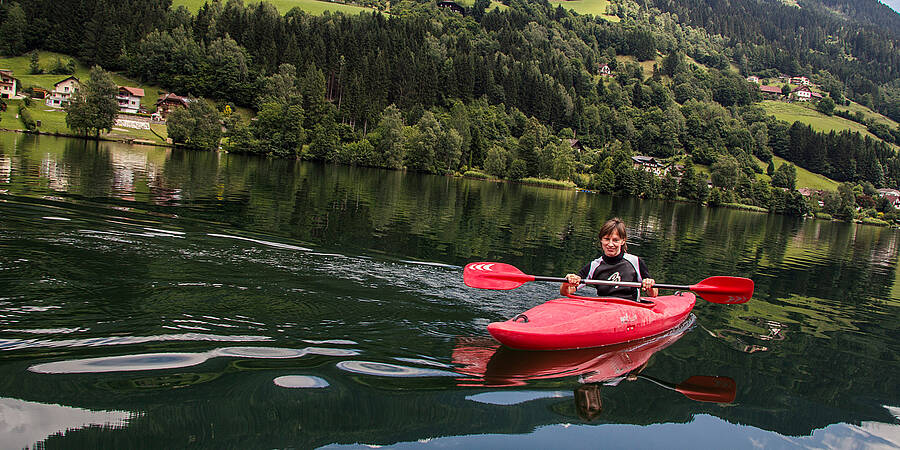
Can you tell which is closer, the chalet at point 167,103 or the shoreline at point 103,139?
the shoreline at point 103,139

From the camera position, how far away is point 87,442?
4.84 metres

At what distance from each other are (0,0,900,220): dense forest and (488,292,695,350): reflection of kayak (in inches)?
3235

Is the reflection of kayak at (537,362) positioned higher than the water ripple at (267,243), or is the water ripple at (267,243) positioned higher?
the water ripple at (267,243)

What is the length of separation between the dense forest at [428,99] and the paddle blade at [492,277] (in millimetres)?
80200

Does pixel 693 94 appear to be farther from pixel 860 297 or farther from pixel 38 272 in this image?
pixel 38 272

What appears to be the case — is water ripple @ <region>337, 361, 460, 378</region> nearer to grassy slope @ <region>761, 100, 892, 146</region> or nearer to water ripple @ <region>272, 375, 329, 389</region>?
water ripple @ <region>272, 375, 329, 389</region>

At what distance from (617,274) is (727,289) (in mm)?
2582

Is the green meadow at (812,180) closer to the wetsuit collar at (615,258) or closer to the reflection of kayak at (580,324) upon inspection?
the wetsuit collar at (615,258)

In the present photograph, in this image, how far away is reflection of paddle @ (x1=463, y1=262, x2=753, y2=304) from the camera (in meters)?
10.2

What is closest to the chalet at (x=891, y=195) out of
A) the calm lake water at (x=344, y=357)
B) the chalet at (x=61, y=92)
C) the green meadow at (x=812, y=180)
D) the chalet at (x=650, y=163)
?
the green meadow at (x=812, y=180)

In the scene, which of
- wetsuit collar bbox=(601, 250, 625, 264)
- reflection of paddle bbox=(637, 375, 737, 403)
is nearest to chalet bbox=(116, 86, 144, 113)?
wetsuit collar bbox=(601, 250, 625, 264)

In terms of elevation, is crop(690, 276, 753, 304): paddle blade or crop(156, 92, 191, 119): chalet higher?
crop(156, 92, 191, 119): chalet

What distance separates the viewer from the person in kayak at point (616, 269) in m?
9.69

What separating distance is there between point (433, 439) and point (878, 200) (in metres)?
147
